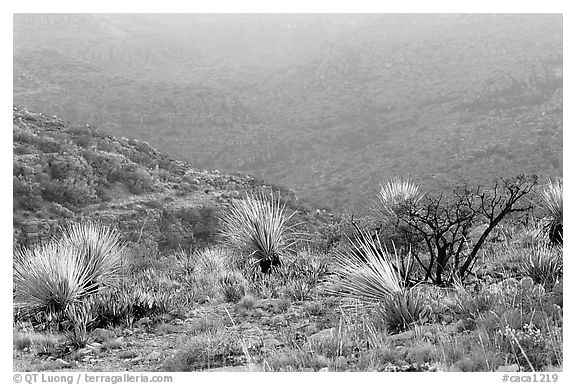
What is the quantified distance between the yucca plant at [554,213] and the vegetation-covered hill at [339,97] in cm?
3727

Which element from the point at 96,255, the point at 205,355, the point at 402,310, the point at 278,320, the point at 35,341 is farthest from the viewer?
the point at 96,255

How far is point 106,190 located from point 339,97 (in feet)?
248

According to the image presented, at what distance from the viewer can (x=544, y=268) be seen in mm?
6281

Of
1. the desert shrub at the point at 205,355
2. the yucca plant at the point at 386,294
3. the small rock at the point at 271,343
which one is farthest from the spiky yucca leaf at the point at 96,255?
the yucca plant at the point at 386,294

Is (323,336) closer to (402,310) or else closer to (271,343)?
(271,343)

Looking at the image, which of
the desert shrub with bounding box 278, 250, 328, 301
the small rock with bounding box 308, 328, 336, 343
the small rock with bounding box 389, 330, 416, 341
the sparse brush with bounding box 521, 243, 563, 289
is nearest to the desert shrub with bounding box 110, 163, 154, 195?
the desert shrub with bounding box 278, 250, 328, 301

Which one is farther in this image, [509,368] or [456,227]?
[456,227]

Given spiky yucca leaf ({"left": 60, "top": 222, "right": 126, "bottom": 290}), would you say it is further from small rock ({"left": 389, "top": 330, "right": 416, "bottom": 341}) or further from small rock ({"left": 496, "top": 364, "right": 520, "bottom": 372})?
small rock ({"left": 496, "top": 364, "right": 520, "bottom": 372})

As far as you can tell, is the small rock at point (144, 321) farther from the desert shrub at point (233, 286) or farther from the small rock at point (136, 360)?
the desert shrub at point (233, 286)

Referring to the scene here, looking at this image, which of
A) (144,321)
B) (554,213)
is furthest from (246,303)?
(554,213)

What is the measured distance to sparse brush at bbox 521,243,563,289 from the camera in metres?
6.11

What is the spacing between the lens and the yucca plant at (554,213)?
28.9 feet

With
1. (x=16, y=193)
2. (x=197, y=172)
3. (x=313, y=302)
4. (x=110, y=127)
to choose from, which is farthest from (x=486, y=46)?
(x=313, y=302)

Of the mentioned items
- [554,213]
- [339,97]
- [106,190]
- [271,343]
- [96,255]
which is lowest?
[271,343]
